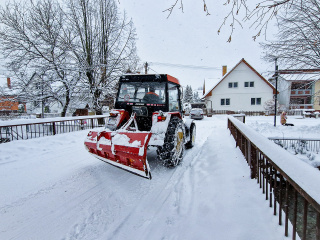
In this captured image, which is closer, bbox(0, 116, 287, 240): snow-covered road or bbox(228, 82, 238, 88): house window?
bbox(0, 116, 287, 240): snow-covered road

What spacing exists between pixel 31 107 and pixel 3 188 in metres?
9.91

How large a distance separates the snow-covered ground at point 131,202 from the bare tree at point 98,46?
822cm

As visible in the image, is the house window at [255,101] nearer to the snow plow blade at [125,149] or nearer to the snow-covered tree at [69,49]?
the snow-covered tree at [69,49]

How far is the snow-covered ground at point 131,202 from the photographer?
2293 millimetres

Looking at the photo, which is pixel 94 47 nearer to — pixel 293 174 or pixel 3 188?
pixel 3 188

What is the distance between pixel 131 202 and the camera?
3.01 metres

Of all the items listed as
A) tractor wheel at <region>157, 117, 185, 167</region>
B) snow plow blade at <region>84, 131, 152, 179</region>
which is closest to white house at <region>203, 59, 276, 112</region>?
tractor wheel at <region>157, 117, 185, 167</region>

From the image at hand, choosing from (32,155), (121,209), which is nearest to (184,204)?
(121,209)

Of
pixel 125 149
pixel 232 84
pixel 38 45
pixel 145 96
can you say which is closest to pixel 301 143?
pixel 145 96

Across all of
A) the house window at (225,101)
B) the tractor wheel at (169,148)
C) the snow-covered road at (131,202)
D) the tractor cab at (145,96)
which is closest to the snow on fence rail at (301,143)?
the snow-covered road at (131,202)

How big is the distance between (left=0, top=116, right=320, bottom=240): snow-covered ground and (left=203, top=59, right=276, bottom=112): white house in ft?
81.8

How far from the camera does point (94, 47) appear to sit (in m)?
12.8

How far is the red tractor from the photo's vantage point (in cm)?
348

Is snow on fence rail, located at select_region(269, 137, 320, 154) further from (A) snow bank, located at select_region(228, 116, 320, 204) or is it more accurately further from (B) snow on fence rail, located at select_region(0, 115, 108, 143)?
(B) snow on fence rail, located at select_region(0, 115, 108, 143)
